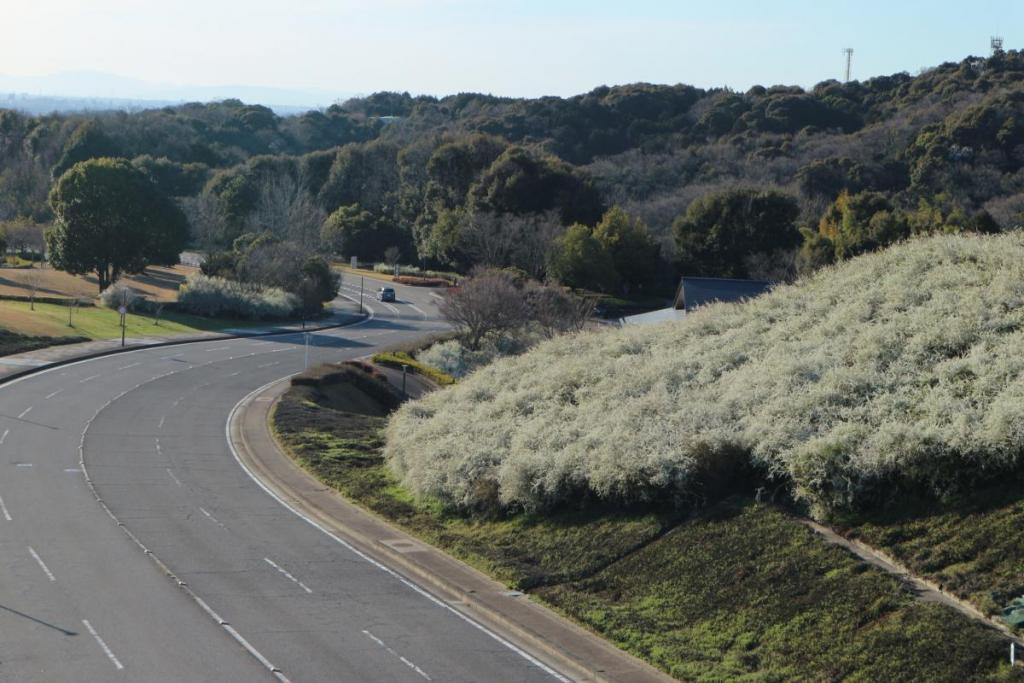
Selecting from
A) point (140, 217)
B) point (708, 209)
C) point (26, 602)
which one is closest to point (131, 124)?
point (140, 217)

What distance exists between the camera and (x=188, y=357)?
198ft

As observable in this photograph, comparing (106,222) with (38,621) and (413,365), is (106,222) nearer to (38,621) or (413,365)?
(413,365)

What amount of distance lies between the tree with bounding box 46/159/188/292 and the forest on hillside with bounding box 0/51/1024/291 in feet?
50.0

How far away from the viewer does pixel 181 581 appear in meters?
22.5

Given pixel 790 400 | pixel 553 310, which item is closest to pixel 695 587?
pixel 790 400

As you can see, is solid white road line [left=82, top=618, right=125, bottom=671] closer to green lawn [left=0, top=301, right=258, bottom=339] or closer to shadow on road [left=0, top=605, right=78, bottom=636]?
shadow on road [left=0, top=605, right=78, bottom=636]

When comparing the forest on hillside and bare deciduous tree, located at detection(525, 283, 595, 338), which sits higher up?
the forest on hillside

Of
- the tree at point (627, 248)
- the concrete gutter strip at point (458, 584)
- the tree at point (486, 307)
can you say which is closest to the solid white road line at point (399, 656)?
the concrete gutter strip at point (458, 584)

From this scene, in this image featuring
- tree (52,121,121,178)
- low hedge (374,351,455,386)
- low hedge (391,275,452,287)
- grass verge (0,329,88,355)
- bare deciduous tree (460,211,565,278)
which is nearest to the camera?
low hedge (374,351,455,386)

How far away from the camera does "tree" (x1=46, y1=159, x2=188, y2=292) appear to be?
263 ft

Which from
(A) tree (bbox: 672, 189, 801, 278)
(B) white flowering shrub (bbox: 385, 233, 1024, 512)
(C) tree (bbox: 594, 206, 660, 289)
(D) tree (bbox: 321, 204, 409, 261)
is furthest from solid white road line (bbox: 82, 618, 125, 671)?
(D) tree (bbox: 321, 204, 409, 261)

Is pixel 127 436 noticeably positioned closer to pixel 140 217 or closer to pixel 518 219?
pixel 140 217

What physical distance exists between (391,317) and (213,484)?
50.4 meters

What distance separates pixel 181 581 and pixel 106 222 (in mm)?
63256
